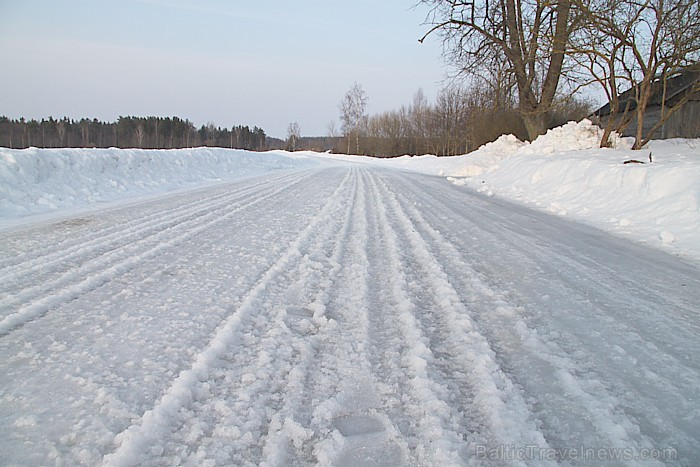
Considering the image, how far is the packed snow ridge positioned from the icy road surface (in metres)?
2.03

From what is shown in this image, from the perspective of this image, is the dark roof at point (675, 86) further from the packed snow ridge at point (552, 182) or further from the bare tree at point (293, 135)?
the bare tree at point (293, 135)

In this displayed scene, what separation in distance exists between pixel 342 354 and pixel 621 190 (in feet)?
24.5

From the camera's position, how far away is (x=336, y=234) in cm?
548

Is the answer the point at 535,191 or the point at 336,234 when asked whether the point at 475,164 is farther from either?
the point at 336,234

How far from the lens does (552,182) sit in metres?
10.4

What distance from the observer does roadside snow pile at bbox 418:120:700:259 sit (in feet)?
19.5

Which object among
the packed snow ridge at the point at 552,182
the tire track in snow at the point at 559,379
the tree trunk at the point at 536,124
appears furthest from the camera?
the tree trunk at the point at 536,124

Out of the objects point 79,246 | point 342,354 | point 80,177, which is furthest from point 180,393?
point 80,177

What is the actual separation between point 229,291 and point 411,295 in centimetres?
146

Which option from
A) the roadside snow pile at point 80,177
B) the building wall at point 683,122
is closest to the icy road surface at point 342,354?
the roadside snow pile at point 80,177

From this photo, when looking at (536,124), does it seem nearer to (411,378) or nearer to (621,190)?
(621,190)

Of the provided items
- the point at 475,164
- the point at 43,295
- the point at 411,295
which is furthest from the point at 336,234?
the point at 475,164

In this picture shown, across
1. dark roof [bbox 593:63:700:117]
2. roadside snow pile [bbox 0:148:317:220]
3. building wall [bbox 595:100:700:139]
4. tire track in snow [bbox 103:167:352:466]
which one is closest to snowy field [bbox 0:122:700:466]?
tire track in snow [bbox 103:167:352:466]

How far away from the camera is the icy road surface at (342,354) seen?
1775 mm
